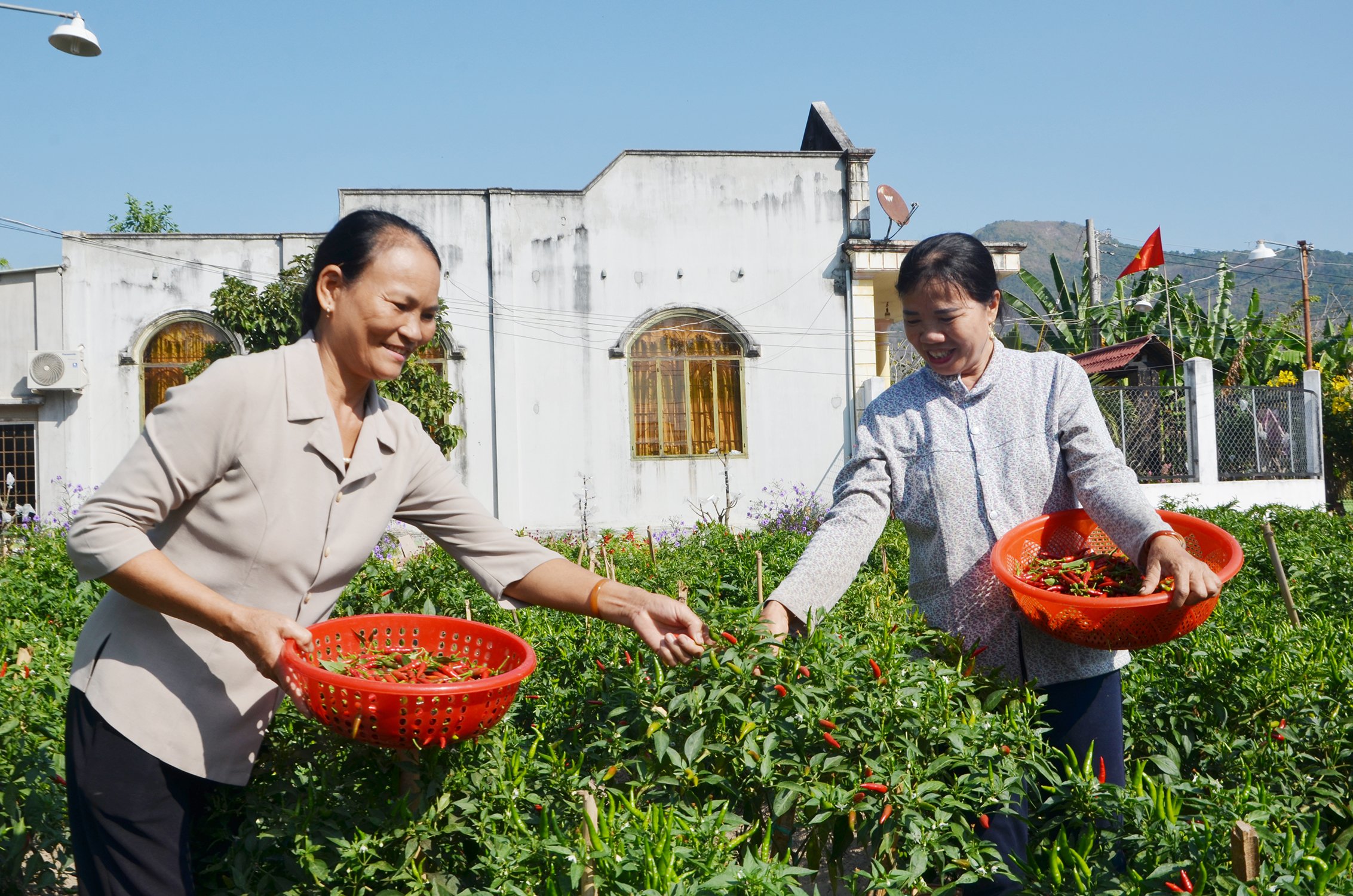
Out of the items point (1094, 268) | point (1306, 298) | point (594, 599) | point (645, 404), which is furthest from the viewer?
point (1094, 268)

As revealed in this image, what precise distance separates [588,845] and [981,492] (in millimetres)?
1247

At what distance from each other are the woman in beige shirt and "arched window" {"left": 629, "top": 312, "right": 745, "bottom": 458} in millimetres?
12603

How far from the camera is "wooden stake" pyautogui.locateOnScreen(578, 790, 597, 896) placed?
1782 mm

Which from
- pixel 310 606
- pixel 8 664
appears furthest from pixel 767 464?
pixel 310 606

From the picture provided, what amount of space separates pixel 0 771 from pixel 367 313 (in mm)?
1759

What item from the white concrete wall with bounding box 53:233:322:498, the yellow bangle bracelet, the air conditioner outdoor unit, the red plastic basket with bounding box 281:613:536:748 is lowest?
the red plastic basket with bounding box 281:613:536:748

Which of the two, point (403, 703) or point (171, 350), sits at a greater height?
point (171, 350)

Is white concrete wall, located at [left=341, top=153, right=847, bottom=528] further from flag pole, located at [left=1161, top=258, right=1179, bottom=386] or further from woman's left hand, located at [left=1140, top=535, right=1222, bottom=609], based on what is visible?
woman's left hand, located at [left=1140, top=535, right=1222, bottom=609]

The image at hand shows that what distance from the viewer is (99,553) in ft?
5.84

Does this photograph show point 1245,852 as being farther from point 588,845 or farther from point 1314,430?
point 1314,430

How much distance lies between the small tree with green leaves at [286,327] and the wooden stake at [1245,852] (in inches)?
415

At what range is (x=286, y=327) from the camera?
38.9 feet

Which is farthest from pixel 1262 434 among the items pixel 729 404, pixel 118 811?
pixel 118 811

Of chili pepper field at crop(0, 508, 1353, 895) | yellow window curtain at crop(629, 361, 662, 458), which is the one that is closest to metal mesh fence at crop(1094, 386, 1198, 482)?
yellow window curtain at crop(629, 361, 662, 458)
